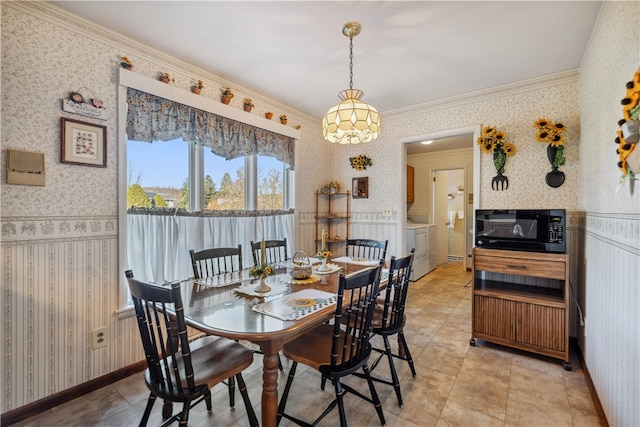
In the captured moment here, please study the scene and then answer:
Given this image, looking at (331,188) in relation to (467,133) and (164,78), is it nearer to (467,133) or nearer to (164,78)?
(467,133)

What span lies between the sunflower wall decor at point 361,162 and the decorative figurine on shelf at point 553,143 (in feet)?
6.20

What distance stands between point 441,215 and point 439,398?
4.97 metres

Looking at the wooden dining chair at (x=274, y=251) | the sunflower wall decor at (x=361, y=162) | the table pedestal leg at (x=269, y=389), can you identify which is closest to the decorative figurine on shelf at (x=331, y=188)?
the sunflower wall decor at (x=361, y=162)

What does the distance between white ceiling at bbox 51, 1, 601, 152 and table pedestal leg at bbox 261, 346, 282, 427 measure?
208 centimetres

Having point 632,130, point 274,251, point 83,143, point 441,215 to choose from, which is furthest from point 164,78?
point 441,215

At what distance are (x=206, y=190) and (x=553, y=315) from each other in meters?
3.24

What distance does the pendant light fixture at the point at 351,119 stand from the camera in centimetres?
193

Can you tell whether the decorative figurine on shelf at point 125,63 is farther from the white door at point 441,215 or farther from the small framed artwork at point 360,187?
the white door at point 441,215

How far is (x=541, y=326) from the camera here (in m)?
2.37

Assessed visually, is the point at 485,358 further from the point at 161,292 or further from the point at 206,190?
the point at 206,190

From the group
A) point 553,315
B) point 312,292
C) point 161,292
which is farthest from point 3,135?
point 553,315

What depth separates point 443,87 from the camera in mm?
3049

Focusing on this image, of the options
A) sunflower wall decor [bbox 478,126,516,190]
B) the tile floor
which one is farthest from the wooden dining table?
sunflower wall decor [bbox 478,126,516,190]

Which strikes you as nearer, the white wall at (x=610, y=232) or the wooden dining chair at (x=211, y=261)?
the white wall at (x=610, y=232)
